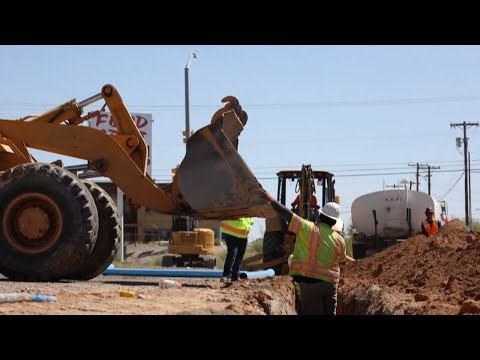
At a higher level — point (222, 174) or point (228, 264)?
point (222, 174)

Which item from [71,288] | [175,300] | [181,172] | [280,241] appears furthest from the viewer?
[280,241]

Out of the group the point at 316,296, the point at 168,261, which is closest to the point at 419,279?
the point at 316,296

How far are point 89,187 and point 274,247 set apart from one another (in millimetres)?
5925

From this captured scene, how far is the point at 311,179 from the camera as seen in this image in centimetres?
2103

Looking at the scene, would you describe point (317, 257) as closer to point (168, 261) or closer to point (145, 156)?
point (145, 156)

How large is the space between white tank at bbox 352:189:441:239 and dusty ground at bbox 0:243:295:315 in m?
12.0

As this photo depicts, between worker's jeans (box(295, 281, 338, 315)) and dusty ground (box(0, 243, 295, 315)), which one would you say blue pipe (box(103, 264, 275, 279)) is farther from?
worker's jeans (box(295, 281, 338, 315))

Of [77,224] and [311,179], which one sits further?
[311,179]

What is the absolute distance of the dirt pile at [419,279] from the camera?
11.8 m

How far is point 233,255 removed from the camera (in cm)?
1750

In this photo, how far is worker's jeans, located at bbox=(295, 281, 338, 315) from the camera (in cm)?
1047
